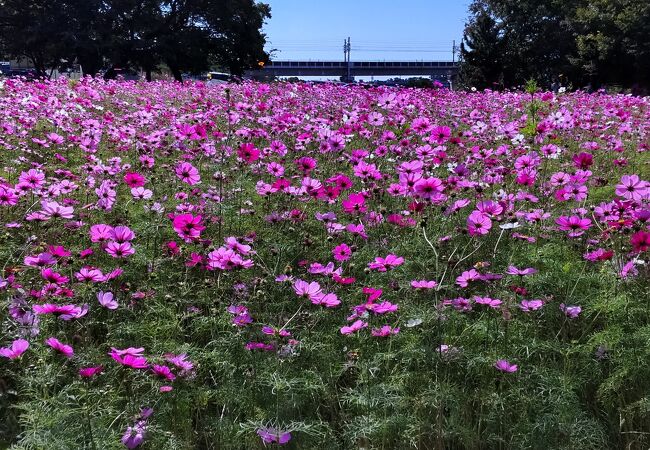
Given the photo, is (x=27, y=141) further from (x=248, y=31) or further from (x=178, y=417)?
(x=248, y=31)

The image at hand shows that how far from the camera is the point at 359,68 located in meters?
82.1

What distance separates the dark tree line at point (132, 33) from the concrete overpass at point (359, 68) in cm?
4242

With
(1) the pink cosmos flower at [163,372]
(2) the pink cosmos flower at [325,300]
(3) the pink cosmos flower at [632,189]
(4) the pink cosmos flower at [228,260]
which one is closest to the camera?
(1) the pink cosmos flower at [163,372]

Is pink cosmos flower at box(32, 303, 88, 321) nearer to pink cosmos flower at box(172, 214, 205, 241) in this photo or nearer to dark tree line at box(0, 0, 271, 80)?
pink cosmos flower at box(172, 214, 205, 241)

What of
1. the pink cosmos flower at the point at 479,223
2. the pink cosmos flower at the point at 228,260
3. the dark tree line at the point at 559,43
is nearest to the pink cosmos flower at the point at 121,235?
the pink cosmos flower at the point at 228,260

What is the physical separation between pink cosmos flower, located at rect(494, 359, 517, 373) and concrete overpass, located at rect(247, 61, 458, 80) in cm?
7530

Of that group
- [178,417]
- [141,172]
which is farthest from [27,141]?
[178,417]

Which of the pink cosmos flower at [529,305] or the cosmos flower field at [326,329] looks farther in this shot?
the pink cosmos flower at [529,305]

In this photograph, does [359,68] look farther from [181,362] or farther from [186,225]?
[181,362]

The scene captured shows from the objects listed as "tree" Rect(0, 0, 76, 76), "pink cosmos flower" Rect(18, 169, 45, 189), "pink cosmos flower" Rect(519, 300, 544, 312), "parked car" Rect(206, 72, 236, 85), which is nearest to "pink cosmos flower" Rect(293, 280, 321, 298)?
"pink cosmos flower" Rect(519, 300, 544, 312)

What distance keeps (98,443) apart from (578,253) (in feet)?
6.50

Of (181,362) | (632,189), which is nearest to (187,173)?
(181,362)

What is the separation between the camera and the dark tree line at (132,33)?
2814cm

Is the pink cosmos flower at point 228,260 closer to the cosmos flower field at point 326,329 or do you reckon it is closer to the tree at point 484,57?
the cosmos flower field at point 326,329
